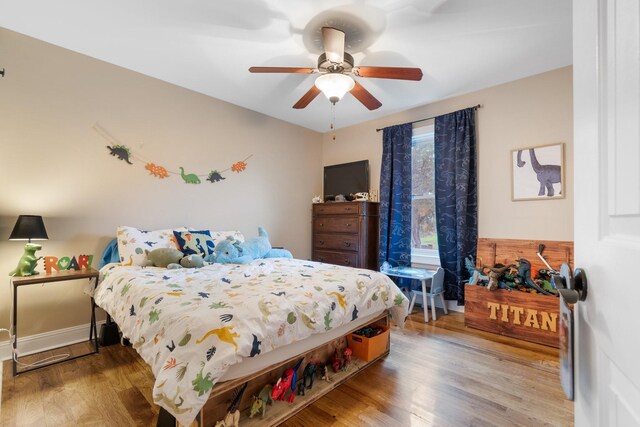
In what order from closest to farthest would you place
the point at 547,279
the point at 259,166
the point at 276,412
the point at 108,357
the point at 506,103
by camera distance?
1. the point at 276,412
2. the point at 108,357
3. the point at 547,279
4. the point at 506,103
5. the point at 259,166

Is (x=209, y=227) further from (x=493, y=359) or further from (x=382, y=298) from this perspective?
(x=493, y=359)

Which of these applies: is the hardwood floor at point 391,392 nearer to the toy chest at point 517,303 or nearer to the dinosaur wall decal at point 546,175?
the toy chest at point 517,303

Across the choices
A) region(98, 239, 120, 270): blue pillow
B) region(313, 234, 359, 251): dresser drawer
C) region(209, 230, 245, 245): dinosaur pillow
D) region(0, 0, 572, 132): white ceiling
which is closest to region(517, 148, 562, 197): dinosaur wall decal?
region(0, 0, 572, 132): white ceiling

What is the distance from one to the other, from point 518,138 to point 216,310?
3.46m

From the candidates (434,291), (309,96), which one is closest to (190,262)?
(309,96)

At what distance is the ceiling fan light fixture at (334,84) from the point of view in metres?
2.31

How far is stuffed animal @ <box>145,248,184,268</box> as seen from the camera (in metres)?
2.58

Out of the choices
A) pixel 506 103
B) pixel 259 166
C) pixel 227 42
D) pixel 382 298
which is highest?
pixel 227 42

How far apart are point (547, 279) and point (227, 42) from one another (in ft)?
12.2

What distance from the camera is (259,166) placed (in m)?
4.12

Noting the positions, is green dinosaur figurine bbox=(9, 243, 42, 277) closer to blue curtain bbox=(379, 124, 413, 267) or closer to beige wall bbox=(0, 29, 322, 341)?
beige wall bbox=(0, 29, 322, 341)

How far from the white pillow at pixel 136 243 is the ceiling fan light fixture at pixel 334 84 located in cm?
211

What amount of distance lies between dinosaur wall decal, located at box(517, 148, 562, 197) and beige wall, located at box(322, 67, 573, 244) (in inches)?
3.0

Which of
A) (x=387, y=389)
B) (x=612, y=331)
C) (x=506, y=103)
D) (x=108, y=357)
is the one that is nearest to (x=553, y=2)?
(x=506, y=103)
